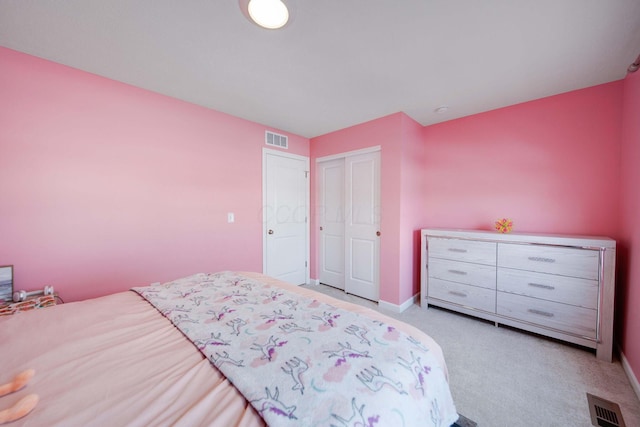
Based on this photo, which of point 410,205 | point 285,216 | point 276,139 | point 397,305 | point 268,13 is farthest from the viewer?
point 285,216

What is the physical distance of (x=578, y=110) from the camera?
2.21m

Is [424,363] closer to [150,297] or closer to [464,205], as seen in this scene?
[150,297]

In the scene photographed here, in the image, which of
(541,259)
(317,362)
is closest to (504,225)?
(541,259)

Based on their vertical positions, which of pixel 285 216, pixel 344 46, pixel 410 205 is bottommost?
pixel 285 216

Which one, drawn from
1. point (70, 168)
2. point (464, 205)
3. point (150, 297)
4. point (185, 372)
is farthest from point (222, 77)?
point (464, 205)

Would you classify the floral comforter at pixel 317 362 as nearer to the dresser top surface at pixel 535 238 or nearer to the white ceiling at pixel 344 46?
the white ceiling at pixel 344 46

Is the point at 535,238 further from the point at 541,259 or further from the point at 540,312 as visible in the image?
the point at 540,312

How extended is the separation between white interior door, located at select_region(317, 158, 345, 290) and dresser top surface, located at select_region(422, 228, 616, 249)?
1.26 m

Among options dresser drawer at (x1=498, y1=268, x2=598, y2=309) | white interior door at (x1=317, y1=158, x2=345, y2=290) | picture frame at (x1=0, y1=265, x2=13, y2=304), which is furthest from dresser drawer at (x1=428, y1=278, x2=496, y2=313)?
picture frame at (x1=0, y1=265, x2=13, y2=304)

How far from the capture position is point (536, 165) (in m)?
2.44

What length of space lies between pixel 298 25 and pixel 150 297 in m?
1.98

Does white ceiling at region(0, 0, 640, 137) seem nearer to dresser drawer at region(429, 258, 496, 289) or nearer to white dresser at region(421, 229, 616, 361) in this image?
white dresser at region(421, 229, 616, 361)

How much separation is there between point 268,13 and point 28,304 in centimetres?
249

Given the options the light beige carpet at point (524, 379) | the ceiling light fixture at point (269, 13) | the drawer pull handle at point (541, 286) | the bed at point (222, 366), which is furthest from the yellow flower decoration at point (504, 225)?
the ceiling light fixture at point (269, 13)
